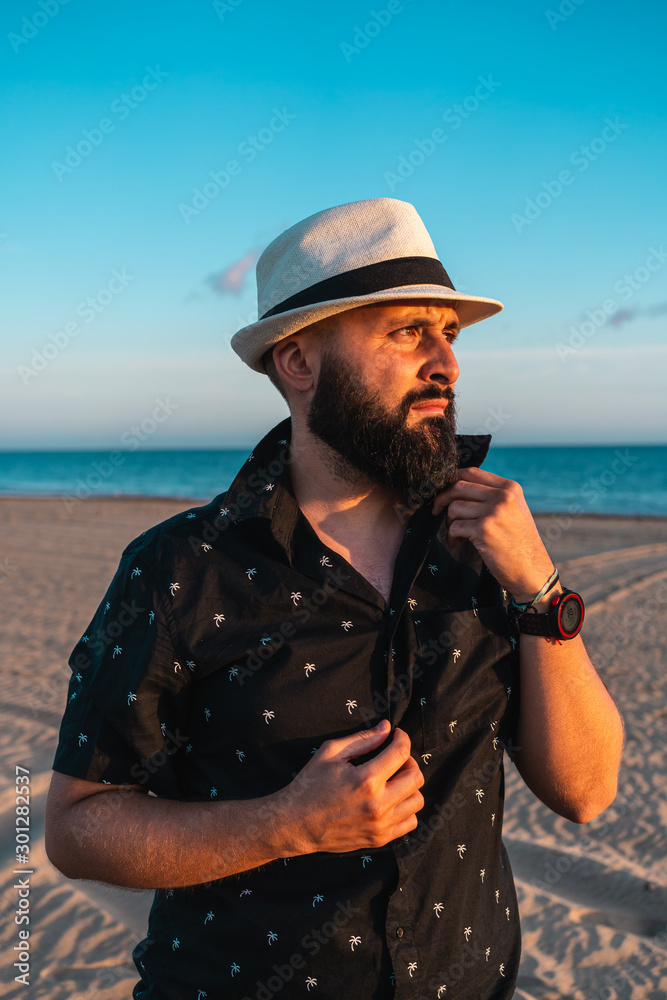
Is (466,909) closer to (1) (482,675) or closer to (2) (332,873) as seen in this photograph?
(2) (332,873)

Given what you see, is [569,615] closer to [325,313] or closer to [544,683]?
[544,683]

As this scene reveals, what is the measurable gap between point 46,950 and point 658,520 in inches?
926

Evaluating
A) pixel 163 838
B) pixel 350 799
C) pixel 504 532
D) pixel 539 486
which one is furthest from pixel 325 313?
pixel 539 486

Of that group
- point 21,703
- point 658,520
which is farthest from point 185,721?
point 658,520

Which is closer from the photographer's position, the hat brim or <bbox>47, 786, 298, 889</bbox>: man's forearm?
<bbox>47, 786, 298, 889</bbox>: man's forearm

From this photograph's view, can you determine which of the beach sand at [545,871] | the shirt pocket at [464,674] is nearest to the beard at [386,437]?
the shirt pocket at [464,674]

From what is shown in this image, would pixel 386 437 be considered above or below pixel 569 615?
above

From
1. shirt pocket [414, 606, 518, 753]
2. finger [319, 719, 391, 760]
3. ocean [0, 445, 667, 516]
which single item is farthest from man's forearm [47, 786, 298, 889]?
ocean [0, 445, 667, 516]

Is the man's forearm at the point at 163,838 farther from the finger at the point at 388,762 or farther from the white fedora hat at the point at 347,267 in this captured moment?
the white fedora hat at the point at 347,267

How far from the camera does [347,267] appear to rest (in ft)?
6.60

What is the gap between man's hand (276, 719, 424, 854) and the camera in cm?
151

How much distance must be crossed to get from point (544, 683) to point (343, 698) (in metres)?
0.53

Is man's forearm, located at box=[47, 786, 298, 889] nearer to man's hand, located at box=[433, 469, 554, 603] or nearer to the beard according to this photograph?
man's hand, located at box=[433, 469, 554, 603]

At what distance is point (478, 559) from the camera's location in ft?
6.84
